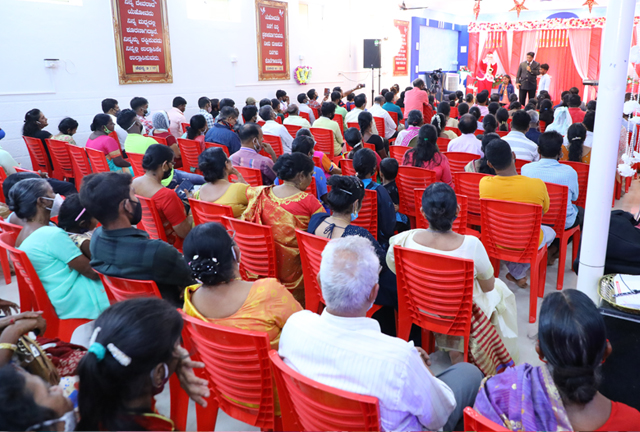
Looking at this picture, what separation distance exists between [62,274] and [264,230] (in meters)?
0.98

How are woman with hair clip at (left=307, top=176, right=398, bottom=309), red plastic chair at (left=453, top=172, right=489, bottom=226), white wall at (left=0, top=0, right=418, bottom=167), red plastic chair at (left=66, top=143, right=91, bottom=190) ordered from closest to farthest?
woman with hair clip at (left=307, top=176, right=398, bottom=309)
red plastic chair at (left=453, top=172, right=489, bottom=226)
red plastic chair at (left=66, top=143, right=91, bottom=190)
white wall at (left=0, top=0, right=418, bottom=167)

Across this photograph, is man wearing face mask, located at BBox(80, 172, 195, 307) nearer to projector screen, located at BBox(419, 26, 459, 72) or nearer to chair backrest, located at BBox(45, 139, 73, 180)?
chair backrest, located at BBox(45, 139, 73, 180)

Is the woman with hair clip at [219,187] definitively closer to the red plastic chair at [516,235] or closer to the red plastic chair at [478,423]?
the red plastic chair at [516,235]

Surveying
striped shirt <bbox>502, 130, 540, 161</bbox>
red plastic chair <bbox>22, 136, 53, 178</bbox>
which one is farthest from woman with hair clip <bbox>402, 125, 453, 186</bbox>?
red plastic chair <bbox>22, 136, 53, 178</bbox>

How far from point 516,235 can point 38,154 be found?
16.6 feet

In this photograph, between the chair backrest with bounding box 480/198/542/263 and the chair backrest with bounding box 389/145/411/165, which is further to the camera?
the chair backrest with bounding box 389/145/411/165

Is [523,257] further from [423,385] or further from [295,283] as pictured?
[423,385]

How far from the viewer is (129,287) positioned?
193cm

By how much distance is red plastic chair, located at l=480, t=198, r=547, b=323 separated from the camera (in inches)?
107

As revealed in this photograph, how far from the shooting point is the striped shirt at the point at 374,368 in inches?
48.3

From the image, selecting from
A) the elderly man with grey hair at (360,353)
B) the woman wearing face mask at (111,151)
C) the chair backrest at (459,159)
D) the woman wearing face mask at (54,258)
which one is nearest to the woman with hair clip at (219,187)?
the woman wearing face mask at (54,258)

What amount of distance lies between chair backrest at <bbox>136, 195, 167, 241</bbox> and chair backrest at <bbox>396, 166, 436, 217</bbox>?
1.94m

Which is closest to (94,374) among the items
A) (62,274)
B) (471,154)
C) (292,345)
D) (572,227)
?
(292,345)

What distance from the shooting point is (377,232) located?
10.6 feet
